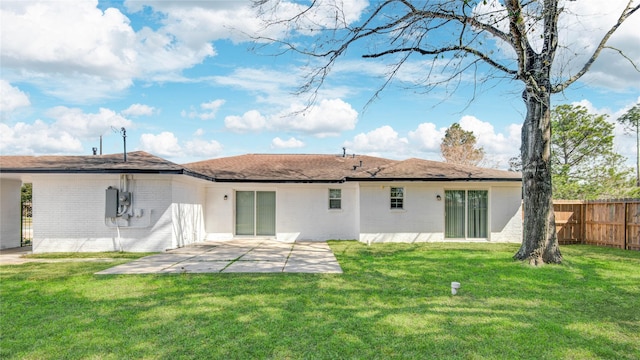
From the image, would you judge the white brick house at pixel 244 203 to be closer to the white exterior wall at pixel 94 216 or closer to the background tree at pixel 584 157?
the white exterior wall at pixel 94 216

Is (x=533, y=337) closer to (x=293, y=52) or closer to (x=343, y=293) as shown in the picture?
(x=343, y=293)

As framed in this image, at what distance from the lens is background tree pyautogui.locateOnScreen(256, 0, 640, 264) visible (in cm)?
768

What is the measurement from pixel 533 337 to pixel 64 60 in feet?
54.6

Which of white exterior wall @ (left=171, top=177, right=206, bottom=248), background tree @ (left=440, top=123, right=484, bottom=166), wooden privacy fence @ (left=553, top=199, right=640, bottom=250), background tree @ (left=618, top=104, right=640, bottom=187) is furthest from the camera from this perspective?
background tree @ (left=440, top=123, right=484, bottom=166)

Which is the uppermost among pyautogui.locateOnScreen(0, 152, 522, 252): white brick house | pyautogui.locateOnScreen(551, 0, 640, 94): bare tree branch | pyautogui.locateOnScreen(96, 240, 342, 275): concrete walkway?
pyautogui.locateOnScreen(551, 0, 640, 94): bare tree branch

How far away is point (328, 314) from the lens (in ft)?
15.9

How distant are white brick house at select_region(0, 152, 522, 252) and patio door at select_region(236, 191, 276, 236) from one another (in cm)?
4

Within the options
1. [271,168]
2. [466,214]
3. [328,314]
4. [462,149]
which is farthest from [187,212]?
[462,149]

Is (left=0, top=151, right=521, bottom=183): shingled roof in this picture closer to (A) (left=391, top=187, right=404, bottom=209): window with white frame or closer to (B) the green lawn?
(A) (left=391, top=187, right=404, bottom=209): window with white frame

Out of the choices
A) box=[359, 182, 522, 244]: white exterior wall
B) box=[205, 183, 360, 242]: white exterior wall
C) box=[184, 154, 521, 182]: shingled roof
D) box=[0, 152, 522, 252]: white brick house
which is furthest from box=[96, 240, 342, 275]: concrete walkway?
box=[184, 154, 521, 182]: shingled roof

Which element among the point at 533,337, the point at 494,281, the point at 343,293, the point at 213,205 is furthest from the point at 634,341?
the point at 213,205

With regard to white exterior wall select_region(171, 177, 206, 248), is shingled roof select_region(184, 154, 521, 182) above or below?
above

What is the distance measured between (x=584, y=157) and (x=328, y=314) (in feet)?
85.9

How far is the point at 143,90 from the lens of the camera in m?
18.1
